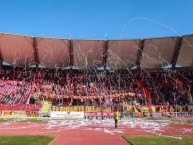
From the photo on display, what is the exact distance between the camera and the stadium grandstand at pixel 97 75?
4362 centimetres

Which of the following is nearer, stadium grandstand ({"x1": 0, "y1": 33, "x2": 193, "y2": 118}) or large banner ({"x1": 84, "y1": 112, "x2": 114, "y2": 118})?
large banner ({"x1": 84, "y1": 112, "x2": 114, "y2": 118})

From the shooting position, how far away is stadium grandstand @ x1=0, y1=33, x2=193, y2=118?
43.6 meters

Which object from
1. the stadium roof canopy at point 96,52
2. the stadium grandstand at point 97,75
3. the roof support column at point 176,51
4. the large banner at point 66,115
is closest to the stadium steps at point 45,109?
the stadium grandstand at point 97,75

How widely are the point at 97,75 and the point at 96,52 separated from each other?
5.20 metres

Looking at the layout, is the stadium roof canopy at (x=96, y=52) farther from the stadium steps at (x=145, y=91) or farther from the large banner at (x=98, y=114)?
the large banner at (x=98, y=114)

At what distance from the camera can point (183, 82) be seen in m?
49.9

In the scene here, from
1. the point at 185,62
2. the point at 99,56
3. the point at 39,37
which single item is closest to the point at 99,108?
the point at 99,56

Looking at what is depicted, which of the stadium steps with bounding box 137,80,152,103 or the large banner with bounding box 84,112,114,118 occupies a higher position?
the stadium steps with bounding box 137,80,152,103

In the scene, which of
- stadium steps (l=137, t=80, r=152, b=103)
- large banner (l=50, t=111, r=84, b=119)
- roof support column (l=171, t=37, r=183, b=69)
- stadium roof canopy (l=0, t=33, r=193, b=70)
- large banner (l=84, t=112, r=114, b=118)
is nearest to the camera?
large banner (l=50, t=111, r=84, b=119)

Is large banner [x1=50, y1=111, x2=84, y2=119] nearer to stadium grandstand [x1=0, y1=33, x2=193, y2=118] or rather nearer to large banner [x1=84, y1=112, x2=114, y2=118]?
large banner [x1=84, y1=112, x2=114, y2=118]

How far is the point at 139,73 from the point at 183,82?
7.18 metres

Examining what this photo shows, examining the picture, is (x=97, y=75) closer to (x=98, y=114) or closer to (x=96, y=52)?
(x=96, y=52)

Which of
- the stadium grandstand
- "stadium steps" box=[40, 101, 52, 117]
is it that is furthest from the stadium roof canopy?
"stadium steps" box=[40, 101, 52, 117]

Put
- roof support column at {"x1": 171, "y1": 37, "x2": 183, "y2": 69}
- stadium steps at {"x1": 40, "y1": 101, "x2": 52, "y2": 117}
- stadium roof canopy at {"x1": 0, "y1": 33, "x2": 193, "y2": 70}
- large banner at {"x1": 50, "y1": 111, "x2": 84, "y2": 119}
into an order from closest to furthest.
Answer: large banner at {"x1": 50, "y1": 111, "x2": 84, "y2": 119}, stadium steps at {"x1": 40, "y1": 101, "x2": 52, "y2": 117}, stadium roof canopy at {"x1": 0, "y1": 33, "x2": 193, "y2": 70}, roof support column at {"x1": 171, "y1": 37, "x2": 183, "y2": 69}
